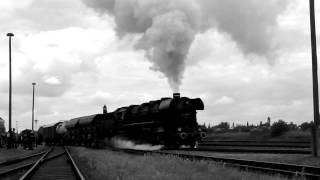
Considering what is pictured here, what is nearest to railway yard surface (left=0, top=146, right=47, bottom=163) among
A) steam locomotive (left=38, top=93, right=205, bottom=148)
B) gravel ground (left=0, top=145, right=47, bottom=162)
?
gravel ground (left=0, top=145, right=47, bottom=162)

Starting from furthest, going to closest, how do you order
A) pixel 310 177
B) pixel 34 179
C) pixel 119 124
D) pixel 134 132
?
pixel 119 124 < pixel 134 132 < pixel 34 179 < pixel 310 177

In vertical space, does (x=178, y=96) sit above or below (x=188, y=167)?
above

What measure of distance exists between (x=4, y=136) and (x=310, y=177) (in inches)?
1679

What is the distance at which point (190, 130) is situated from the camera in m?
31.5

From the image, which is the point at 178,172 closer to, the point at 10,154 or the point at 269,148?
the point at 269,148

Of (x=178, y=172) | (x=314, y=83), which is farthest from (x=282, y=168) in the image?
(x=314, y=83)

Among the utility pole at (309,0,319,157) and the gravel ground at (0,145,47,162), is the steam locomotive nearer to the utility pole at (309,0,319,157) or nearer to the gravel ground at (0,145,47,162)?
the gravel ground at (0,145,47,162)

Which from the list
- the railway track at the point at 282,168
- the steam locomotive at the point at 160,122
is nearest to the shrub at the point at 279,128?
the steam locomotive at the point at 160,122

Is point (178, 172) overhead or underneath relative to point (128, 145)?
underneath

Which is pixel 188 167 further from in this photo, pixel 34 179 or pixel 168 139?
pixel 168 139

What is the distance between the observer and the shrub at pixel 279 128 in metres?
51.7

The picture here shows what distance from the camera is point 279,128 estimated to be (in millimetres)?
51750

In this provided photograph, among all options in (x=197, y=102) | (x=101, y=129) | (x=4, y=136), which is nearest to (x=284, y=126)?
(x=101, y=129)

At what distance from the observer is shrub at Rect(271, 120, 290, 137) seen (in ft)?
169
